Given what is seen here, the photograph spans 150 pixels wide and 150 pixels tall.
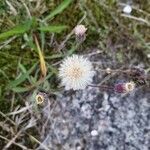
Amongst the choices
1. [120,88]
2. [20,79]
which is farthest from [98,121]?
[20,79]

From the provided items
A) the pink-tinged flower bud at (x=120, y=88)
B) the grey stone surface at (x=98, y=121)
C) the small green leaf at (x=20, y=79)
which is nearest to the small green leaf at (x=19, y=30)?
the small green leaf at (x=20, y=79)

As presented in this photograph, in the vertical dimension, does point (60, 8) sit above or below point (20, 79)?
above

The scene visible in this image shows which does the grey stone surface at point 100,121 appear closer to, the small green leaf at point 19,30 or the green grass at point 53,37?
the green grass at point 53,37

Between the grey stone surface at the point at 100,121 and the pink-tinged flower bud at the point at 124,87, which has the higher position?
the pink-tinged flower bud at the point at 124,87

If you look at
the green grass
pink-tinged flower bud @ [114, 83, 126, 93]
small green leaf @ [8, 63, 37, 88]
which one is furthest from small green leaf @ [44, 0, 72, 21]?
pink-tinged flower bud @ [114, 83, 126, 93]

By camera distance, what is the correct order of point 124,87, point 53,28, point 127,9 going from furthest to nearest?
point 127,9 < point 53,28 < point 124,87

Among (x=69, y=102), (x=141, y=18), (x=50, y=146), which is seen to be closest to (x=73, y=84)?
(x=69, y=102)

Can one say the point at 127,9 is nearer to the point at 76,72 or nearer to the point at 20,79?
the point at 76,72

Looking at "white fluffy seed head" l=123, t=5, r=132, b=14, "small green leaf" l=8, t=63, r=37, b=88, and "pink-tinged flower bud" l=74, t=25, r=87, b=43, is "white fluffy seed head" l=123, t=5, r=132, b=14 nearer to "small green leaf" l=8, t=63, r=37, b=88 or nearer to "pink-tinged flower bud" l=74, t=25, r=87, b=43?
"pink-tinged flower bud" l=74, t=25, r=87, b=43
